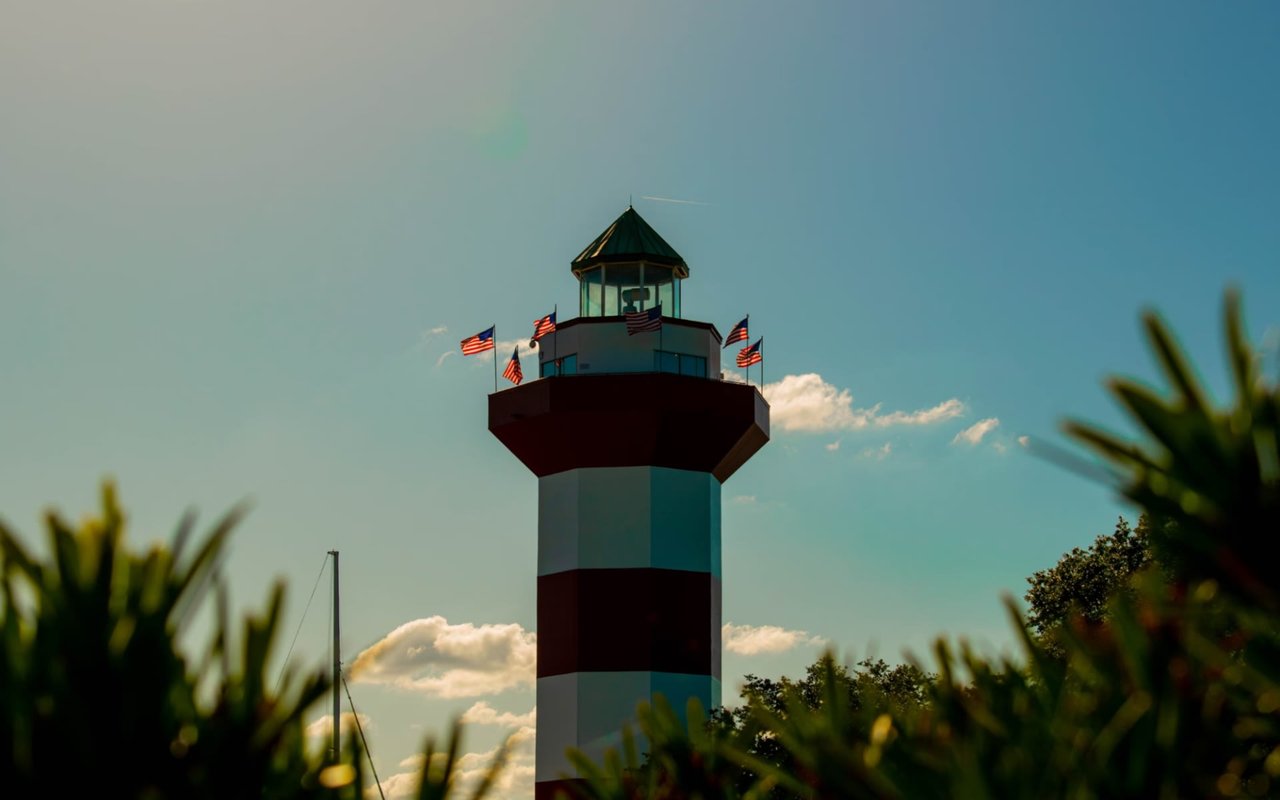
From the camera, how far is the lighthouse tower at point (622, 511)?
40219mm

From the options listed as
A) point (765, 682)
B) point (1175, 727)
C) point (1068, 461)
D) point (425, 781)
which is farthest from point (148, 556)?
point (765, 682)

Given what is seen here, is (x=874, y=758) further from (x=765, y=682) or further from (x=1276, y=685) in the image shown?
(x=765, y=682)

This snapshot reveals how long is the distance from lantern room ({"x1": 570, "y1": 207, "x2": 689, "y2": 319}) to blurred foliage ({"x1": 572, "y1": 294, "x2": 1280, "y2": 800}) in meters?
42.1

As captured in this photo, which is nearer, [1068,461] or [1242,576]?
[1242,576]

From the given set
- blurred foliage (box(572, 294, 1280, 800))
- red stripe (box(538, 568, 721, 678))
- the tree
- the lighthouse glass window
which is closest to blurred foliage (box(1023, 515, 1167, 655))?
the tree

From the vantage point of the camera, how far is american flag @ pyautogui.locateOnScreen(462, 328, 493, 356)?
45.7m

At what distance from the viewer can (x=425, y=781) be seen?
3.83 meters

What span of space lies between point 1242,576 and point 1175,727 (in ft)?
1.48

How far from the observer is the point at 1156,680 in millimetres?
3730

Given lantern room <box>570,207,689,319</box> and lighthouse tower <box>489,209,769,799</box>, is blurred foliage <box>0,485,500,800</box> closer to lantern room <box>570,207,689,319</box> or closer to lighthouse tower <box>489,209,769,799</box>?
lighthouse tower <box>489,209,769,799</box>

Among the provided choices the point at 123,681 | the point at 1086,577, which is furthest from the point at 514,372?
the point at 123,681

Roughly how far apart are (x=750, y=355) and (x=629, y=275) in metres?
4.97

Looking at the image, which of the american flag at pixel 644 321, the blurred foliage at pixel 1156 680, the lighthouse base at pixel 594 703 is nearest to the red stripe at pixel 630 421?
the american flag at pixel 644 321

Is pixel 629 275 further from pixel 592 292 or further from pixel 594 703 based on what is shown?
pixel 594 703
